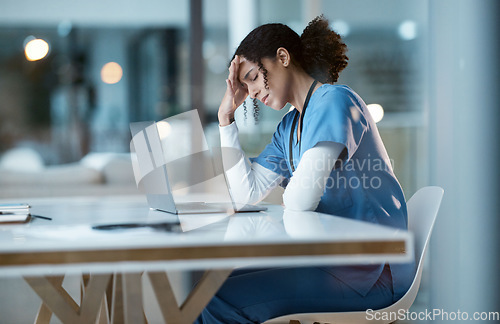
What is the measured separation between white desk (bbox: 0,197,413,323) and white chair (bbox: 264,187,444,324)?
309mm

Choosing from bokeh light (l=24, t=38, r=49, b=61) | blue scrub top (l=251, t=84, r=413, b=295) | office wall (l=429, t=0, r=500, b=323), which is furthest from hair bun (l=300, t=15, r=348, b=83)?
bokeh light (l=24, t=38, r=49, b=61)

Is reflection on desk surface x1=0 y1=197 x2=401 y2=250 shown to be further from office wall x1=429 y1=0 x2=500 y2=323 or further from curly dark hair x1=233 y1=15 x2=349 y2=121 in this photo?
office wall x1=429 y1=0 x2=500 y2=323

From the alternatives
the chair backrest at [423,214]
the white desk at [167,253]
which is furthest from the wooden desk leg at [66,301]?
the chair backrest at [423,214]

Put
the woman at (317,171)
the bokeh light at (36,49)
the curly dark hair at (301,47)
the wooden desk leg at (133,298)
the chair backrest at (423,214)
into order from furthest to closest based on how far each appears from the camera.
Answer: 1. the bokeh light at (36,49)
2. the curly dark hair at (301,47)
3. the chair backrest at (423,214)
4. the woman at (317,171)
5. the wooden desk leg at (133,298)

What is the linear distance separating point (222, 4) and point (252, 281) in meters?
2.98

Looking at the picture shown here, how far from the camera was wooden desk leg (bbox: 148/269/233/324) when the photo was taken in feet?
2.96

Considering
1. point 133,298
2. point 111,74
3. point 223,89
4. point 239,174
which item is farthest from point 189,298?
point 111,74

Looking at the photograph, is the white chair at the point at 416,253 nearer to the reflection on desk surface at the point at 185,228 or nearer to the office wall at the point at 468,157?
the reflection on desk surface at the point at 185,228

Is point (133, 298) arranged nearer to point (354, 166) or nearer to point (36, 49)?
point (354, 166)

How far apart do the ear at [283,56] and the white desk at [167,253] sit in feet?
2.40

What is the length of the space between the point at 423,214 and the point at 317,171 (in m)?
0.34

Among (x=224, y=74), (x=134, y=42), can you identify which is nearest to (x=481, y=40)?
(x=224, y=74)

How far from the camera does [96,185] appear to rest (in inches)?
132

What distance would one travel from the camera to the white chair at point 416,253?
1.23m
